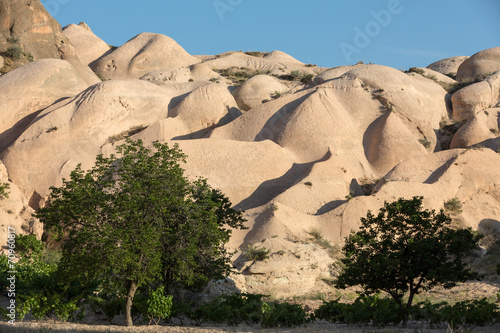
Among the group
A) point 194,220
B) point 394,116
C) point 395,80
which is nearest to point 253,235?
point 194,220

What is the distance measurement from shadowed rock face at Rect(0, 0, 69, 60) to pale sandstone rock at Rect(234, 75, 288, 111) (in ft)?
54.3

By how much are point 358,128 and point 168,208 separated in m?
21.0

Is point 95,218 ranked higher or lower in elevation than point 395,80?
lower

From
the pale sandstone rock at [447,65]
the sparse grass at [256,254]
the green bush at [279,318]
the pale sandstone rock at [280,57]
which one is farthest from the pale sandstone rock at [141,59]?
the green bush at [279,318]

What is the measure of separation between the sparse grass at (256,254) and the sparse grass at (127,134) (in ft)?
42.8

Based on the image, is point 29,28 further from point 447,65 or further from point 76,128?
point 447,65

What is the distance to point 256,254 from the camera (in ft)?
70.4

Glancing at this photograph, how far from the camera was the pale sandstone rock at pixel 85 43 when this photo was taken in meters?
57.9

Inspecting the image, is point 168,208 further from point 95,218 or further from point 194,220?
point 95,218

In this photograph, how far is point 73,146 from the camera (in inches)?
1217

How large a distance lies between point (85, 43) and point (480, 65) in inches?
1523

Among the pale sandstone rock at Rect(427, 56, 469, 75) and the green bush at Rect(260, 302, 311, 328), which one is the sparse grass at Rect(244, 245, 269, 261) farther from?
the pale sandstone rock at Rect(427, 56, 469, 75)

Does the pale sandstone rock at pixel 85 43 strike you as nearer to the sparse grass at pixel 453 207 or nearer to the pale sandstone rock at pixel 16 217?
the pale sandstone rock at pixel 16 217

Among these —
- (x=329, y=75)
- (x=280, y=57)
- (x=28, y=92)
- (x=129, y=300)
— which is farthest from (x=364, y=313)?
(x=280, y=57)
